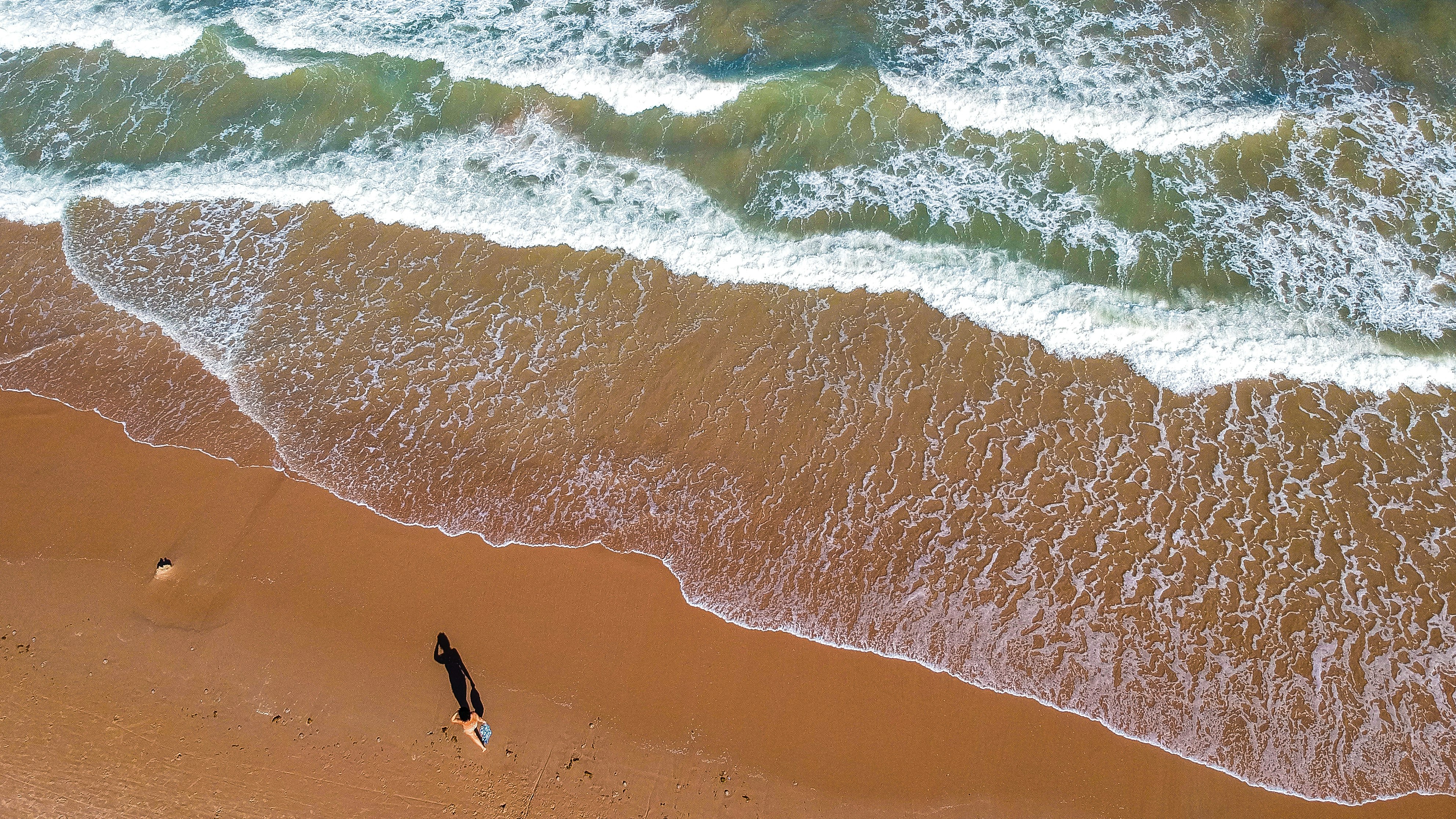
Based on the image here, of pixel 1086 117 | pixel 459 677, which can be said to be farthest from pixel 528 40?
pixel 459 677

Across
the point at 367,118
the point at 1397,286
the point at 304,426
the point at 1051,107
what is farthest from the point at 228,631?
the point at 1397,286

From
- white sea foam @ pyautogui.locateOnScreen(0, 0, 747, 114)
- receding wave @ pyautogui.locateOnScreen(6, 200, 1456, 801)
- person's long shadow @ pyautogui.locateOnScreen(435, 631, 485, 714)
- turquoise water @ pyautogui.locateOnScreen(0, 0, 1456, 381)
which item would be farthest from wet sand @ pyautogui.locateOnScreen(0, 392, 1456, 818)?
white sea foam @ pyautogui.locateOnScreen(0, 0, 747, 114)

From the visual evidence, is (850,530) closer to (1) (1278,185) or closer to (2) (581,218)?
(2) (581,218)

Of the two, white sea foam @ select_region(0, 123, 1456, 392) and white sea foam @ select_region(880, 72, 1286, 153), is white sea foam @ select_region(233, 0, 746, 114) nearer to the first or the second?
white sea foam @ select_region(0, 123, 1456, 392)

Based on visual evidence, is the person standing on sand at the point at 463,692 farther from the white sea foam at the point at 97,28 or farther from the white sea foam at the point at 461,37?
the white sea foam at the point at 97,28

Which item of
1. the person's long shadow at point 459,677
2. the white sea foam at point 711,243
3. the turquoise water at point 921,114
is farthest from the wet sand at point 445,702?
the turquoise water at point 921,114

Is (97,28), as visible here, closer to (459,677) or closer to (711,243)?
(711,243)
